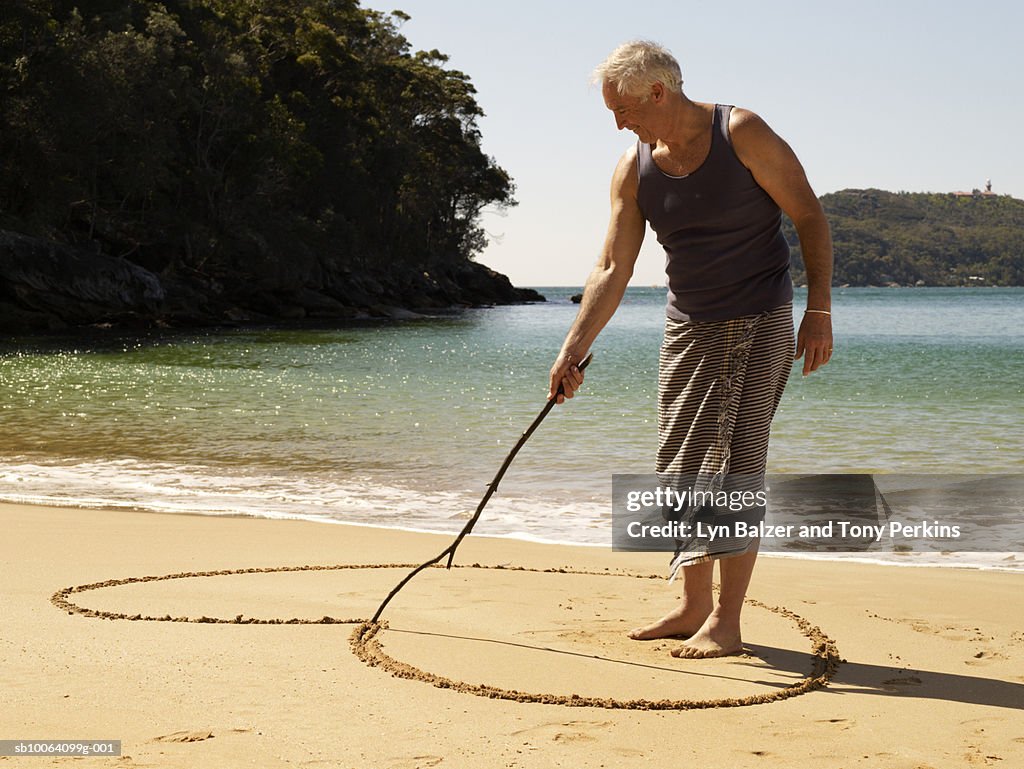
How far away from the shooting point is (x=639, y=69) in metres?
3.29

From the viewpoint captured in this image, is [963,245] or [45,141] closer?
[45,141]

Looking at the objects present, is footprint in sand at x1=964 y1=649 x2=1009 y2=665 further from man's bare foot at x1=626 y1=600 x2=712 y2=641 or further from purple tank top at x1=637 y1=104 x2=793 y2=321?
purple tank top at x1=637 y1=104 x2=793 y2=321

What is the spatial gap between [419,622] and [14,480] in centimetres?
525

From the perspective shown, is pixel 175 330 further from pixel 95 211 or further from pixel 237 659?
pixel 237 659

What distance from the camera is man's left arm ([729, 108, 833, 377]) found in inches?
131

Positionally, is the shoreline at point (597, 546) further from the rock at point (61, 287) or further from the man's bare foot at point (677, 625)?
the rock at point (61, 287)

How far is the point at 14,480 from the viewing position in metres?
7.98

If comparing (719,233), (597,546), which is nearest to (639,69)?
(719,233)

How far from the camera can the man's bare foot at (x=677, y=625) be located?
3.68 metres

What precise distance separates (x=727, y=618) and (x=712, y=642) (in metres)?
0.09

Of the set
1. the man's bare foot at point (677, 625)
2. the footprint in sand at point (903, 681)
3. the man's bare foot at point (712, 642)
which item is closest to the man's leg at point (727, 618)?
the man's bare foot at point (712, 642)

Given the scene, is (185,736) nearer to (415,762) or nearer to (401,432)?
(415,762)

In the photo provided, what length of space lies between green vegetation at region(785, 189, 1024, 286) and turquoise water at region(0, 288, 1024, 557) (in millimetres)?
134228

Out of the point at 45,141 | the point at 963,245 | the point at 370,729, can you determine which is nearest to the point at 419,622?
the point at 370,729
